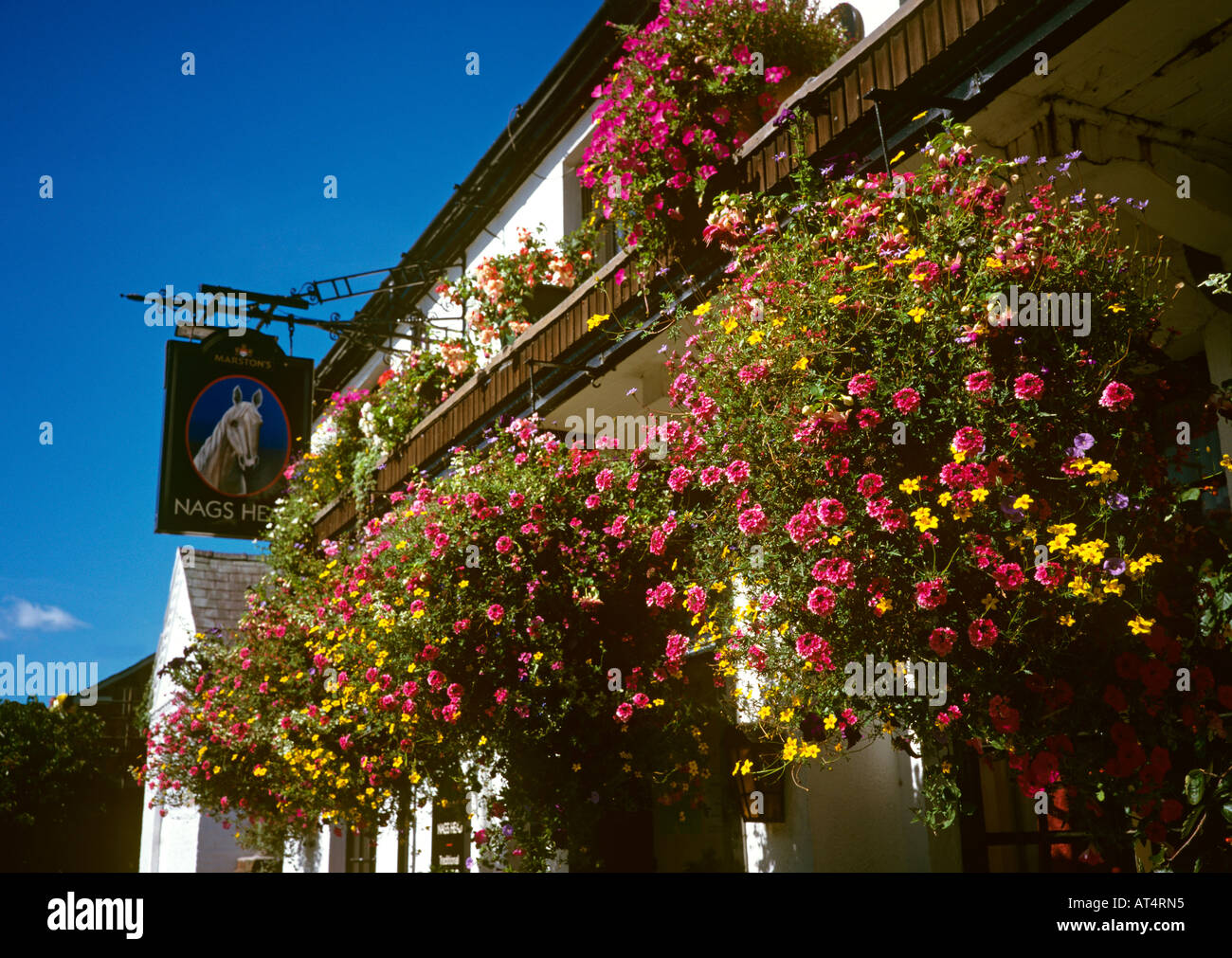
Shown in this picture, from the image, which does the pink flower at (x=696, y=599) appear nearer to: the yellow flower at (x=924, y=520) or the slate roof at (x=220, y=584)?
the yellow flower at (x=924, y=520)

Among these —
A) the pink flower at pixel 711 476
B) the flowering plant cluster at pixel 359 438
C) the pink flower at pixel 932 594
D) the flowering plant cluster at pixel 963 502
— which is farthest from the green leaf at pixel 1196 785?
the flowering plant cluster at pixel 359 438

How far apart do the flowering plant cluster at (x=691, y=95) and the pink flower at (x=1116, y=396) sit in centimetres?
303

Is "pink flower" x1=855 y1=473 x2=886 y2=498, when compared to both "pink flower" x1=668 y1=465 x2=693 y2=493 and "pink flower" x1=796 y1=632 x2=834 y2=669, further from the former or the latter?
"pink flower" x1=668 y1=465 x2=693 y2=493

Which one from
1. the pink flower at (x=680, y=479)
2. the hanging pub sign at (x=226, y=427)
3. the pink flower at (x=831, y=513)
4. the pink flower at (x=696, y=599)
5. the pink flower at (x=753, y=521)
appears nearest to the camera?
the pink flower at (x=831, y=513)

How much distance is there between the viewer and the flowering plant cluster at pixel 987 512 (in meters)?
3.28

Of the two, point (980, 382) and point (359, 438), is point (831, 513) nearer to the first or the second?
point (980, 382)

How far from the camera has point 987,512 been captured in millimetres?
3410

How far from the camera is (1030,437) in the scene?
3.40m

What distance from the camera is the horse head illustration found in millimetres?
11188

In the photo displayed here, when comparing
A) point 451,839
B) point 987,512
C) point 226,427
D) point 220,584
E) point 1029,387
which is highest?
point 226,427

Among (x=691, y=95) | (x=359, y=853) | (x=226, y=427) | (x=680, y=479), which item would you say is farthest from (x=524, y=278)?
(x=359, y=853)

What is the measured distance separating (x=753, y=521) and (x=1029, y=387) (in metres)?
1.08
